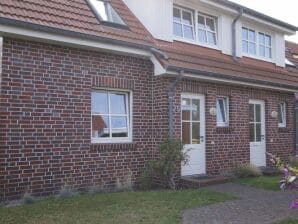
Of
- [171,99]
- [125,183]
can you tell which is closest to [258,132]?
[171,99]

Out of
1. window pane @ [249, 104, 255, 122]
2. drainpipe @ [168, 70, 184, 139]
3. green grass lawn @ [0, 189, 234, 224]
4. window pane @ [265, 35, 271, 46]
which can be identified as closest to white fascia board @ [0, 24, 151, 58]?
drainpipe @ [168, 70, 184, 139]

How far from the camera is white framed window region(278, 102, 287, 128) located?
14850 millimetres

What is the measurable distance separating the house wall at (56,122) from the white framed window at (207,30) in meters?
3.40

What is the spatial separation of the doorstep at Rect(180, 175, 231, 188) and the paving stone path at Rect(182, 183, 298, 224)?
720 mm

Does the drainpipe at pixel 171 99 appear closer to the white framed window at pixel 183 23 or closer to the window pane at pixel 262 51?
the white framed window at pixel 183 23

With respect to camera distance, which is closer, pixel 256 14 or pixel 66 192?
pixel 66 192

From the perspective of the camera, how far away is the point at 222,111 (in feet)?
40.8

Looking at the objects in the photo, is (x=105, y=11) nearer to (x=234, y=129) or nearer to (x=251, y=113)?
(x=234, y=129)

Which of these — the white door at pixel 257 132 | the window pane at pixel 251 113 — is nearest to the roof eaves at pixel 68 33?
the window pane at pixel 251 113

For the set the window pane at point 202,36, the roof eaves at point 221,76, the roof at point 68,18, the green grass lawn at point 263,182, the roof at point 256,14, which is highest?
the roof at point 256,14

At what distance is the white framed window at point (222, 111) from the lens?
12303mm

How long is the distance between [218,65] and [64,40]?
496cm

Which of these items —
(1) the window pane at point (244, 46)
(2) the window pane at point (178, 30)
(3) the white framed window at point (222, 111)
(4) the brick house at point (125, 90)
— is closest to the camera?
(4) the brick house at point (125, 90)

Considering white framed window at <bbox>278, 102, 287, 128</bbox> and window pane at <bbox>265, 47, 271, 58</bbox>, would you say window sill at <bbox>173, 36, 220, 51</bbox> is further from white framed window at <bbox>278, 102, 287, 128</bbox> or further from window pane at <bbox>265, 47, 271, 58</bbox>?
white framed window at <bbox>278, 102, 287, 128</bbox>
